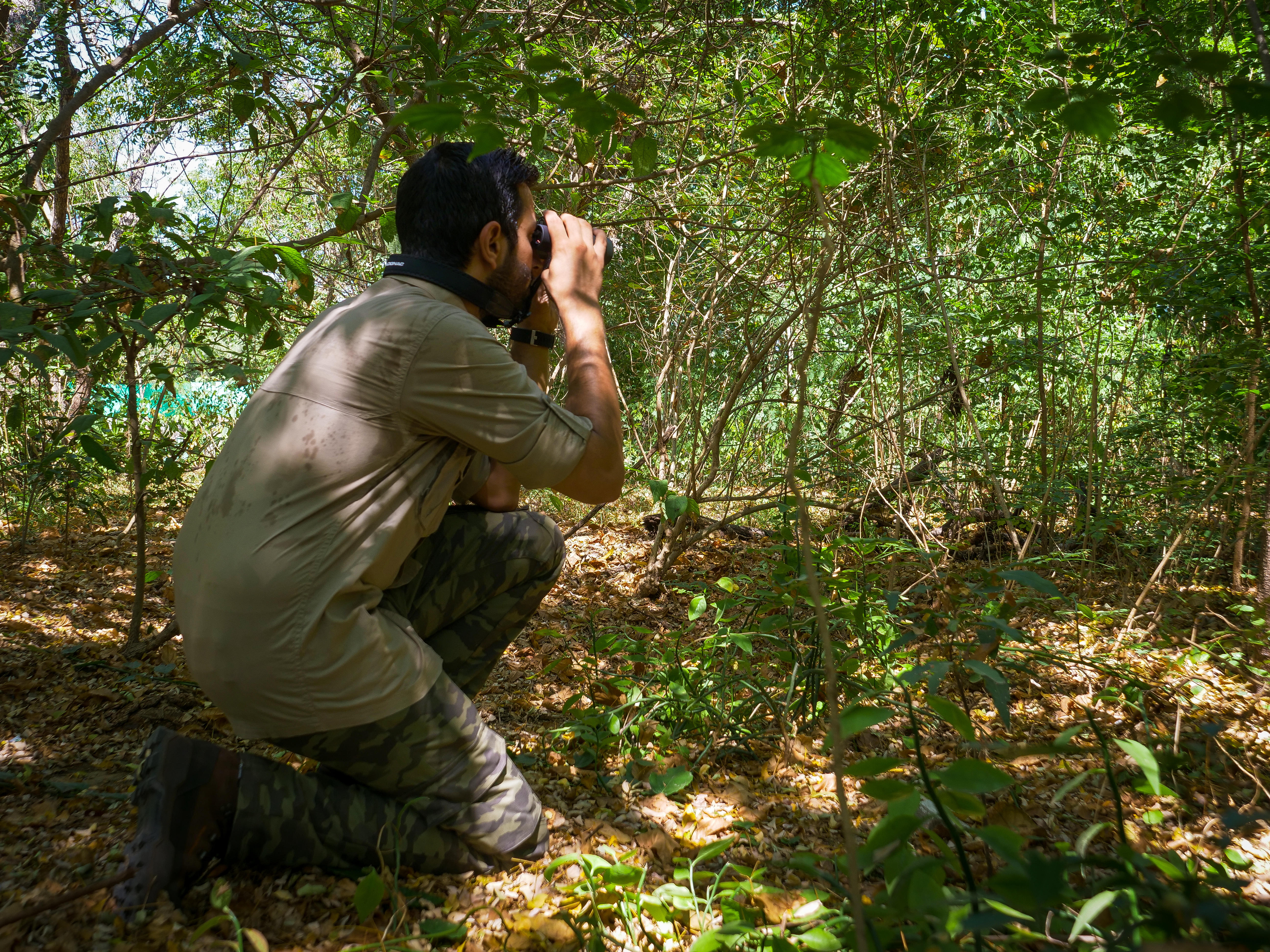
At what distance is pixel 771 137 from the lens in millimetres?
1010

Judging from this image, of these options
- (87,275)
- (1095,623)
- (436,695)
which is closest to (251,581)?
(436,695)

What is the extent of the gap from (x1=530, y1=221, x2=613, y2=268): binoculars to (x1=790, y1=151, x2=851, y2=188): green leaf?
2.92 feet

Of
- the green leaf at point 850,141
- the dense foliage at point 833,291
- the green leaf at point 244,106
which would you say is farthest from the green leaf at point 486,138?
the green leaf at point 244,106

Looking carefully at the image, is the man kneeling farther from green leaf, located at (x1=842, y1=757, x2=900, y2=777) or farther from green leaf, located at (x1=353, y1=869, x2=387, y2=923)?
green leaf, located at (x1=842, y1=757, x2=900, y2=777)

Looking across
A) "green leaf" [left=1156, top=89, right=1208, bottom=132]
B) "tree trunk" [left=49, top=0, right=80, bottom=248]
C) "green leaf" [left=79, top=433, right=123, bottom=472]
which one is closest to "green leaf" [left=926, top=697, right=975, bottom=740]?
"green leaf" [left=1156, top=89, right=1208, bottom=132]

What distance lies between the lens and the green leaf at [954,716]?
3.14ft

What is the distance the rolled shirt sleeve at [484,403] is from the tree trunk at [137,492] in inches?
48.2

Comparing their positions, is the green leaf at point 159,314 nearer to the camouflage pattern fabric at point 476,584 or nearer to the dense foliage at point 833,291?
the dense foliage at point 833,291

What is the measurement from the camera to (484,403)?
147 centimetres

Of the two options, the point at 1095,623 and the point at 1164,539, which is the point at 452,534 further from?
the point at 1164,539

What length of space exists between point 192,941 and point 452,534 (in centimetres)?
88

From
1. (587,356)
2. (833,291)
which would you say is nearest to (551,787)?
(587,356)

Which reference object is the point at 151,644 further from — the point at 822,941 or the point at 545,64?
the point at 822,941

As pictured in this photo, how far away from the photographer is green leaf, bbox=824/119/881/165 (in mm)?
959
